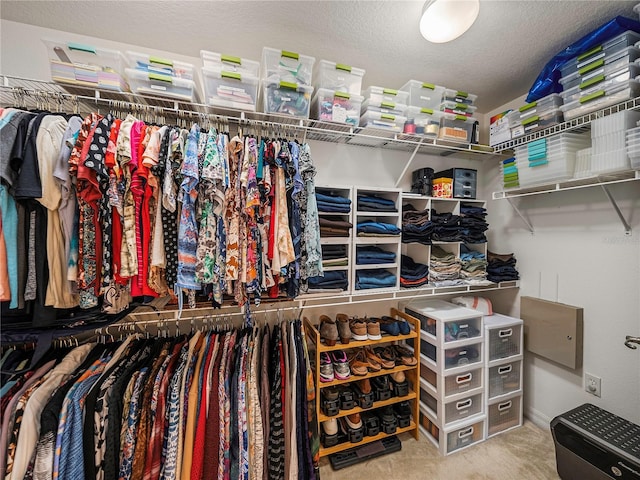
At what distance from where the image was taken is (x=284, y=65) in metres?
1.26

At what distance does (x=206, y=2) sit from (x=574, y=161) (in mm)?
2092

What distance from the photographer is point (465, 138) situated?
1.68 meters

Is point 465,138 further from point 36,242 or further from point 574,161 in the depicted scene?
point 36,242

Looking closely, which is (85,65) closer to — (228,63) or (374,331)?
(228,63)

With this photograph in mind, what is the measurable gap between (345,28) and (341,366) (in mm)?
1885

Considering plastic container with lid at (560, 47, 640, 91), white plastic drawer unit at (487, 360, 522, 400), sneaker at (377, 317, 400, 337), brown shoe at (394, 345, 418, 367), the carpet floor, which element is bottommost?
the carpet floor

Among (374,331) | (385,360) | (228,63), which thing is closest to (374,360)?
(385,360)

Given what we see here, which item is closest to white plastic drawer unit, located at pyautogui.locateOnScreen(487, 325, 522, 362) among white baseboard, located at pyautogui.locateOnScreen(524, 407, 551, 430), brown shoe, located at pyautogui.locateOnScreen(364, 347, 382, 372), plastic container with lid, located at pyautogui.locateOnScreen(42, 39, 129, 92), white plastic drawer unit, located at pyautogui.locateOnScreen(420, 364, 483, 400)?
white plastic drawer unit, located at pyautogui.locateOnScreen(420, 364, 483, 400)

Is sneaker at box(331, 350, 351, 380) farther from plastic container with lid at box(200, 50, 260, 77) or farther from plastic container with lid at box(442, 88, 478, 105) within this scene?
plastic container with lid at box(442, 88, 478, 105)

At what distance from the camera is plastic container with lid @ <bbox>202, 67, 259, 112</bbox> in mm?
1177

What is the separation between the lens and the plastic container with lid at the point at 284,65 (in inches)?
48.8

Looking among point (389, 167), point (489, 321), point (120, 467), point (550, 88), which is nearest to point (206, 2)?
point (389, 167)

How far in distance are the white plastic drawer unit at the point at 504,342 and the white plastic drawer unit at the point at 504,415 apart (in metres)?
0.32

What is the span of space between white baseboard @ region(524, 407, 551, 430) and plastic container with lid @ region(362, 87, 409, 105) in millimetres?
2379
